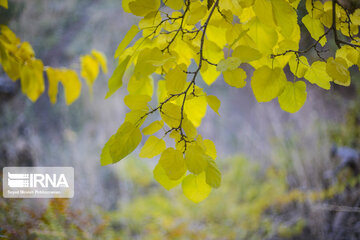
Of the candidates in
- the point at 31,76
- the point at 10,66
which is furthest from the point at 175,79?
the point at 31,76

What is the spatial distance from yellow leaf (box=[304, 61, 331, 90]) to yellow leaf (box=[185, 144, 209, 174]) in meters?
0.19

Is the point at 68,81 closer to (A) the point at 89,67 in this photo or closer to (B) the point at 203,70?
(A) the point at 89,67

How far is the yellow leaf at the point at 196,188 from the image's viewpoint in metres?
0.30

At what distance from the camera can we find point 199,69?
0.30m

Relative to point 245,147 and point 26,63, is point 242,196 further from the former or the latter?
point 26,63

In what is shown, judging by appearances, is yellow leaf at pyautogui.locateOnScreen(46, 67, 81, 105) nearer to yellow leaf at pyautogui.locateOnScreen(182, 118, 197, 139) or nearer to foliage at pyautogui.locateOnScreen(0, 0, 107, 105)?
foliage at pyautogui.locateOnScreen(0, 0, 107, 105)

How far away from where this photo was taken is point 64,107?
217 cm

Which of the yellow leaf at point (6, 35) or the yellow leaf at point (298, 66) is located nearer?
the yellow leaf at point (298, 66)

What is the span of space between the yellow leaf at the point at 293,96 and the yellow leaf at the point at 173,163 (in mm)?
150

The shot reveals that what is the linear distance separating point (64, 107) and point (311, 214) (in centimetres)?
192

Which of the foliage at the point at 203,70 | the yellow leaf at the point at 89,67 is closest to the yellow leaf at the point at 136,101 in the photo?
the foliage at the point at 203,70

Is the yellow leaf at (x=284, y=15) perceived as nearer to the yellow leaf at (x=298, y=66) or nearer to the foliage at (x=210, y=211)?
the yellow leaf at (x=298, y=66)

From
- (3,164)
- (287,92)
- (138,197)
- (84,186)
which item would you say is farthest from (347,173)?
(3,164)

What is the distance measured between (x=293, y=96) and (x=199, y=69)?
127 millimetres
